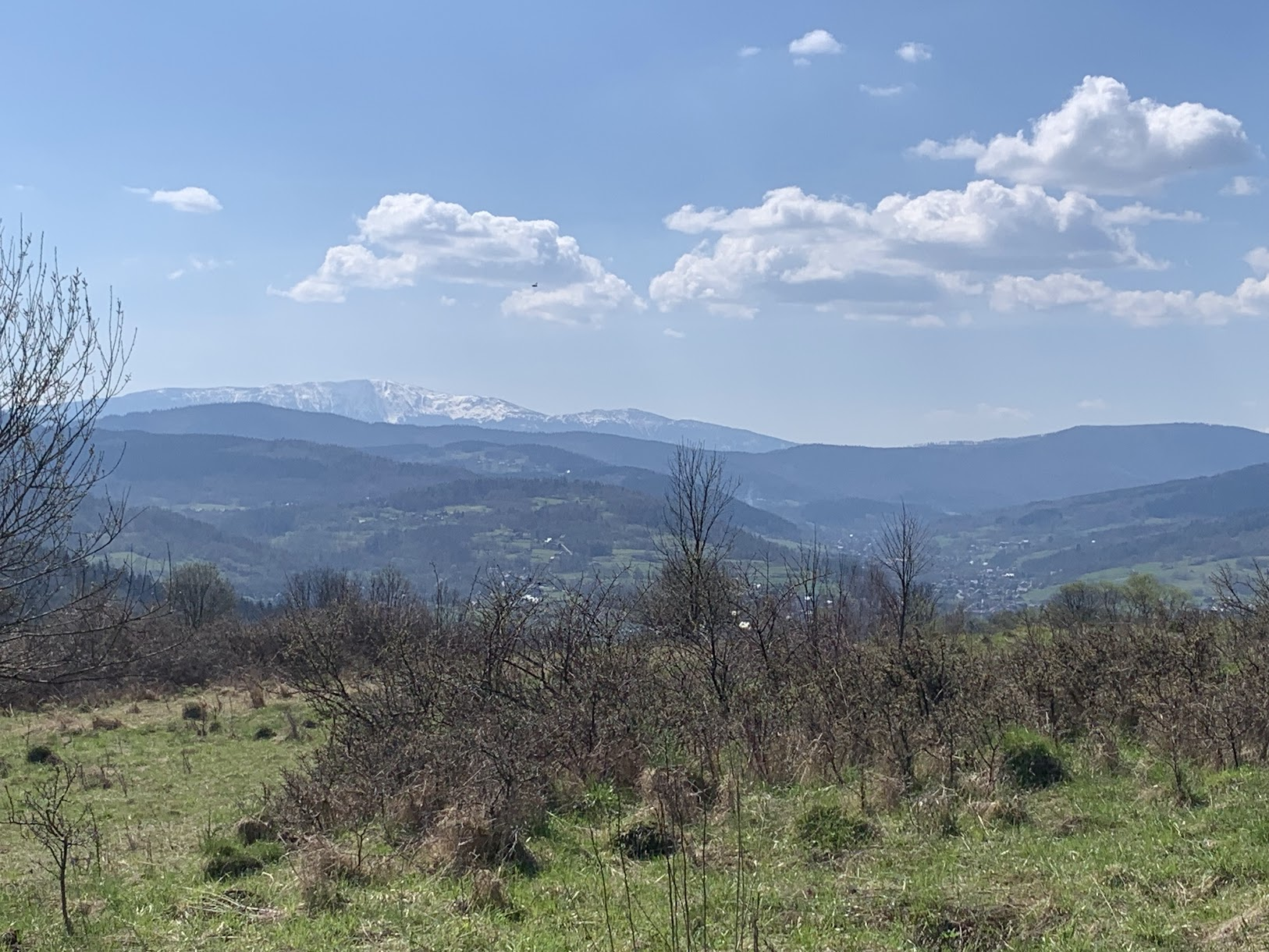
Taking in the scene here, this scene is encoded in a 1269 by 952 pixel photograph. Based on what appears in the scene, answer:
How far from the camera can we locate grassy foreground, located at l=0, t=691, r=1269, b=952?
638 centimetres

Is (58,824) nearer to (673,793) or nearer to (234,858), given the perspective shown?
(234,858)

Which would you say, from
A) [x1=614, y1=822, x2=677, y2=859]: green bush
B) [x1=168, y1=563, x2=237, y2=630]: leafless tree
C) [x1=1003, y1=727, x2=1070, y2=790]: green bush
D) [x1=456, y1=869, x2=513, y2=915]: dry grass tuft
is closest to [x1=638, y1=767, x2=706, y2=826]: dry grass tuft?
[x1=614, y1=822, x2=677, y2=859]: green bush

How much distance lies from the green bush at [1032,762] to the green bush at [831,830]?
2601mm

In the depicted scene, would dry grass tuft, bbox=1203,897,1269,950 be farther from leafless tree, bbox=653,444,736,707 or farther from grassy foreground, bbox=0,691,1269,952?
leafless tree, bbox=653,444,736,707

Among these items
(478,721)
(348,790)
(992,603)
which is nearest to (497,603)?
(478,721)

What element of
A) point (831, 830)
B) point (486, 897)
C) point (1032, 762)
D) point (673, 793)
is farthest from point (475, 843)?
point (1032, 762)

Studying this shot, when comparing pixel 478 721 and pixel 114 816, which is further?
pixel 114 816

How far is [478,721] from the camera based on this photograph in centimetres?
1163

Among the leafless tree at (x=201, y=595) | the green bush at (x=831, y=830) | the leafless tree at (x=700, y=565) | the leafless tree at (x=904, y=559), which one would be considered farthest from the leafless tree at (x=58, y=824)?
the leafless tree at (x=201, y=595)

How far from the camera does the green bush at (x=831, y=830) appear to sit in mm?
8609

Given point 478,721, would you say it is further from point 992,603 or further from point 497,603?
point 992,603

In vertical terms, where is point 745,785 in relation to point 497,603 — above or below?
below

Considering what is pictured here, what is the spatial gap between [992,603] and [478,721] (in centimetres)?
14845

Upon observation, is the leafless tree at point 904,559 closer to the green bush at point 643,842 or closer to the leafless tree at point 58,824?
the green bush at point 643,842
